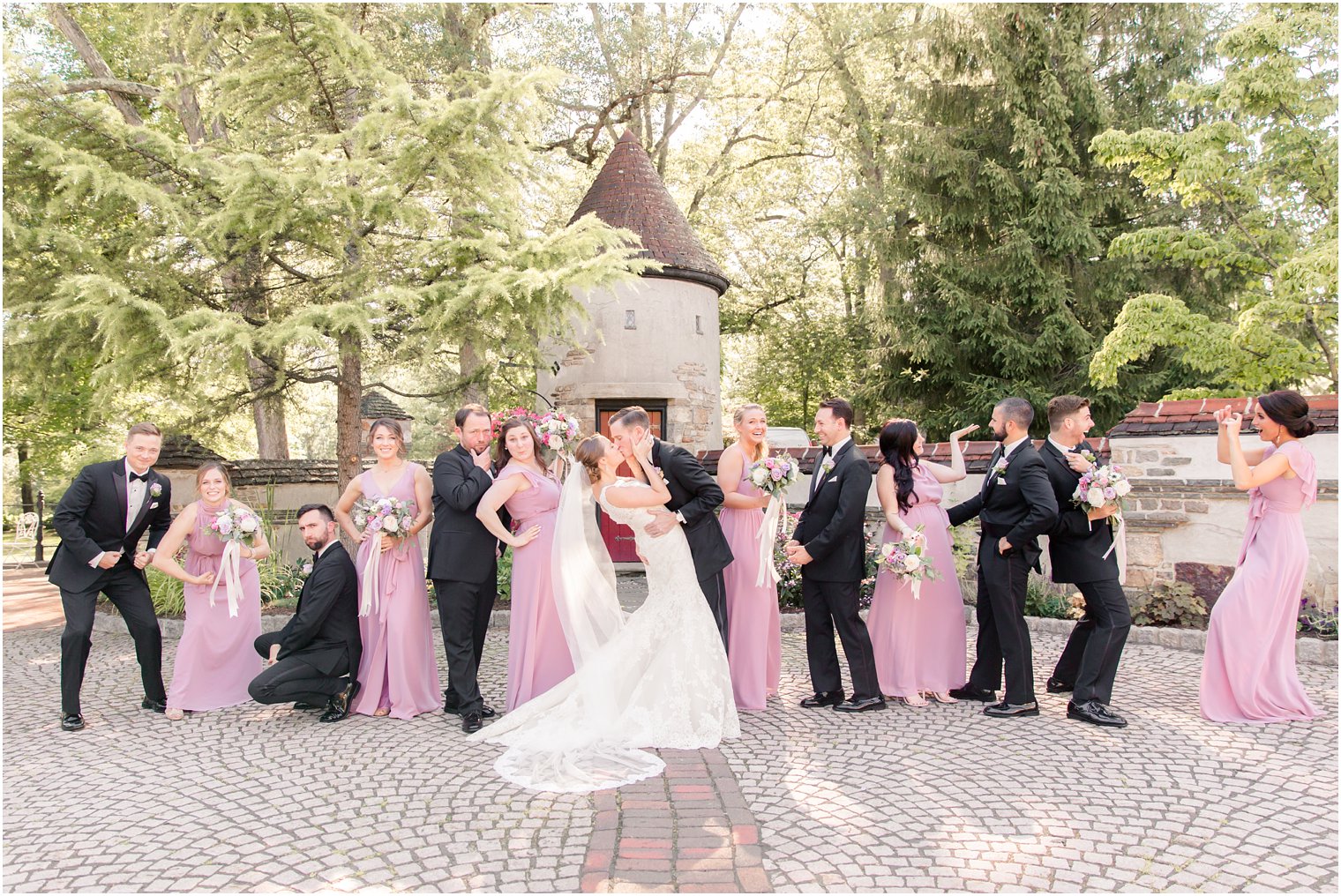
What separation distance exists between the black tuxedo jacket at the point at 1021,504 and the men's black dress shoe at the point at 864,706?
54.3 inches

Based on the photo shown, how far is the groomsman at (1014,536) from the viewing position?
5.73 metres

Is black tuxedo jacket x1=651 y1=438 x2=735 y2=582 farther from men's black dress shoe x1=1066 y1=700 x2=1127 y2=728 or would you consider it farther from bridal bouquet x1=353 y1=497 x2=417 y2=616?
men's black dress shoe x1=1066 y1=700 x2=1127 y2=728

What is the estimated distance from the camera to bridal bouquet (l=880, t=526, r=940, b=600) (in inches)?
237

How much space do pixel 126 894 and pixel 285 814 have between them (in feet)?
2.73

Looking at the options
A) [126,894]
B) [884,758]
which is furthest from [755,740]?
[126,894]

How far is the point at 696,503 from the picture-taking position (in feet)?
18.6

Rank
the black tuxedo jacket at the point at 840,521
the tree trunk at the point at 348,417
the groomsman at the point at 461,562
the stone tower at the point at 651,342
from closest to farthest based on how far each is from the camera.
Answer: the black tuxedo jacket at the point at 840,521 → the groomsman at the point at 461,562 → the tree trunk at the point at 348,417 → the stone tower at the point at 651,342

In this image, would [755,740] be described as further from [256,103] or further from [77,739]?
[256,103]

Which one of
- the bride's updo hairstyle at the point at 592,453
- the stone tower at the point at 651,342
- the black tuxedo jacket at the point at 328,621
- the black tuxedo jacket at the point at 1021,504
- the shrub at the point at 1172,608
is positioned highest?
the stone tower at the point at 651,342

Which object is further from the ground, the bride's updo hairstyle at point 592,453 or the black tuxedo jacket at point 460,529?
the bride's updo hairstyle at point 592,453

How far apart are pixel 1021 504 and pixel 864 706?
1751 mm

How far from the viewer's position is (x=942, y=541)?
21.1ft

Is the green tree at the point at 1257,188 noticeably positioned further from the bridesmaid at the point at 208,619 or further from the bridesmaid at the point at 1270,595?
the bridesmaid at the point at 208,619

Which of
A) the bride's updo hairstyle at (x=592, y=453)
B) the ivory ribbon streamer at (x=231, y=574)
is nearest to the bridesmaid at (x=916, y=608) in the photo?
the bride's updo hairstyle at (x=592, y=453)
